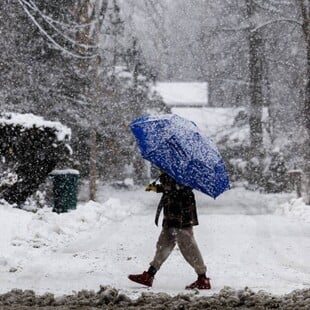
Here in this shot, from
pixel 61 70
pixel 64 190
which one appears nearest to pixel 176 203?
pixel 64 190

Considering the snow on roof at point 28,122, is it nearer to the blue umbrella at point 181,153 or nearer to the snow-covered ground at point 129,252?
the snow-covered ground at point 129,252

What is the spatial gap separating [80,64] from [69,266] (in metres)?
18.0

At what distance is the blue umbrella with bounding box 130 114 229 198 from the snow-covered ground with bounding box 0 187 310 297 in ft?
3.80

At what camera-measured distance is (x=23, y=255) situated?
33.7 ft

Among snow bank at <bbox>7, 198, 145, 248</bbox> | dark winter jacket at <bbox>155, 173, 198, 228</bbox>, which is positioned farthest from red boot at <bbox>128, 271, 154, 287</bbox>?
snow bank at <bbox>7, 198, 145, 248</bbox>

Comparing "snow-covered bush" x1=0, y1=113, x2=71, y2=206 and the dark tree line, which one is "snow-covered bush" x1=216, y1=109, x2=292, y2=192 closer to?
the dark tree line

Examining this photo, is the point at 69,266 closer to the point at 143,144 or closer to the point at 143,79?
the point at 143,144

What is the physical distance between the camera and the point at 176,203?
25.7 feet

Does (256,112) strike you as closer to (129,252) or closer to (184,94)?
(129,252)

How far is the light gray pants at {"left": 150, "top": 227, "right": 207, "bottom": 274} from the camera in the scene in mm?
7836

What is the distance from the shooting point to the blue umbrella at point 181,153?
24.9ft

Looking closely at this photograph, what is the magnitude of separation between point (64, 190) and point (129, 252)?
679cm

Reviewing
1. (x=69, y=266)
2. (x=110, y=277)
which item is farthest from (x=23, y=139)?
(x=110, y=277)

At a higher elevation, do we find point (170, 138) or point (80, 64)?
point (80, 64)
